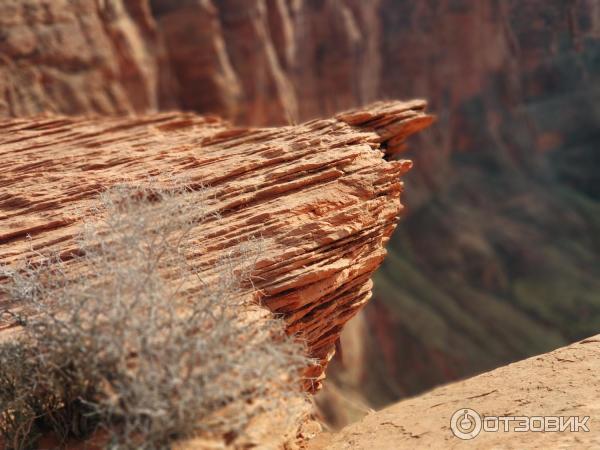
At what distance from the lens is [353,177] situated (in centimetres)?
690

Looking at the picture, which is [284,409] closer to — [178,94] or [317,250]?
[317,250]

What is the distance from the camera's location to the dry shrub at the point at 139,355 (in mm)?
4125

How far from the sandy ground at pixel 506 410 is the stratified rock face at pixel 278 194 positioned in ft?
3.05

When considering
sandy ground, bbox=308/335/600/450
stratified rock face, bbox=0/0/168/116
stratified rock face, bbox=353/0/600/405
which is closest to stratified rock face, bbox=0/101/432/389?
sandy ground, bbox=308/335/600/450

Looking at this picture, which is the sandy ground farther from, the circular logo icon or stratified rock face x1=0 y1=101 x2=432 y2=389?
stratified rock face x1=0 y1=101 x2=432 y2=389

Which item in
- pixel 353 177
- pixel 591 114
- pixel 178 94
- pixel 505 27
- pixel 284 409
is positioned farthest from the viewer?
pixel 591 114

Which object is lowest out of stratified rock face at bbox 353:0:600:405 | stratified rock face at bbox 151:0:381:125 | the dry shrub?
stratified rock face at bbox 353:0:600:405

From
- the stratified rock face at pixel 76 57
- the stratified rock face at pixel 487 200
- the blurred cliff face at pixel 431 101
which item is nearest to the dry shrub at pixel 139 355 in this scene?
the stratified rock face at pixel 76 57

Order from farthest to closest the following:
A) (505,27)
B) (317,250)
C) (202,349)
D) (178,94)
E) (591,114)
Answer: (591,114)
(505,27)
(178,94)
(317,250)
(202,349)

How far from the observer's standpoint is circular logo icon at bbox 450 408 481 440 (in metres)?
5.34

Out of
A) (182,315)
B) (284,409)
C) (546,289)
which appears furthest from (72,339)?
(546,289)

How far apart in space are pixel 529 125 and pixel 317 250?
20629mm

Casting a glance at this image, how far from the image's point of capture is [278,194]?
6.69 m

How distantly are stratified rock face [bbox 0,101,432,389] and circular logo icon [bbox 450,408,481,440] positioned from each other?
1549 mm
